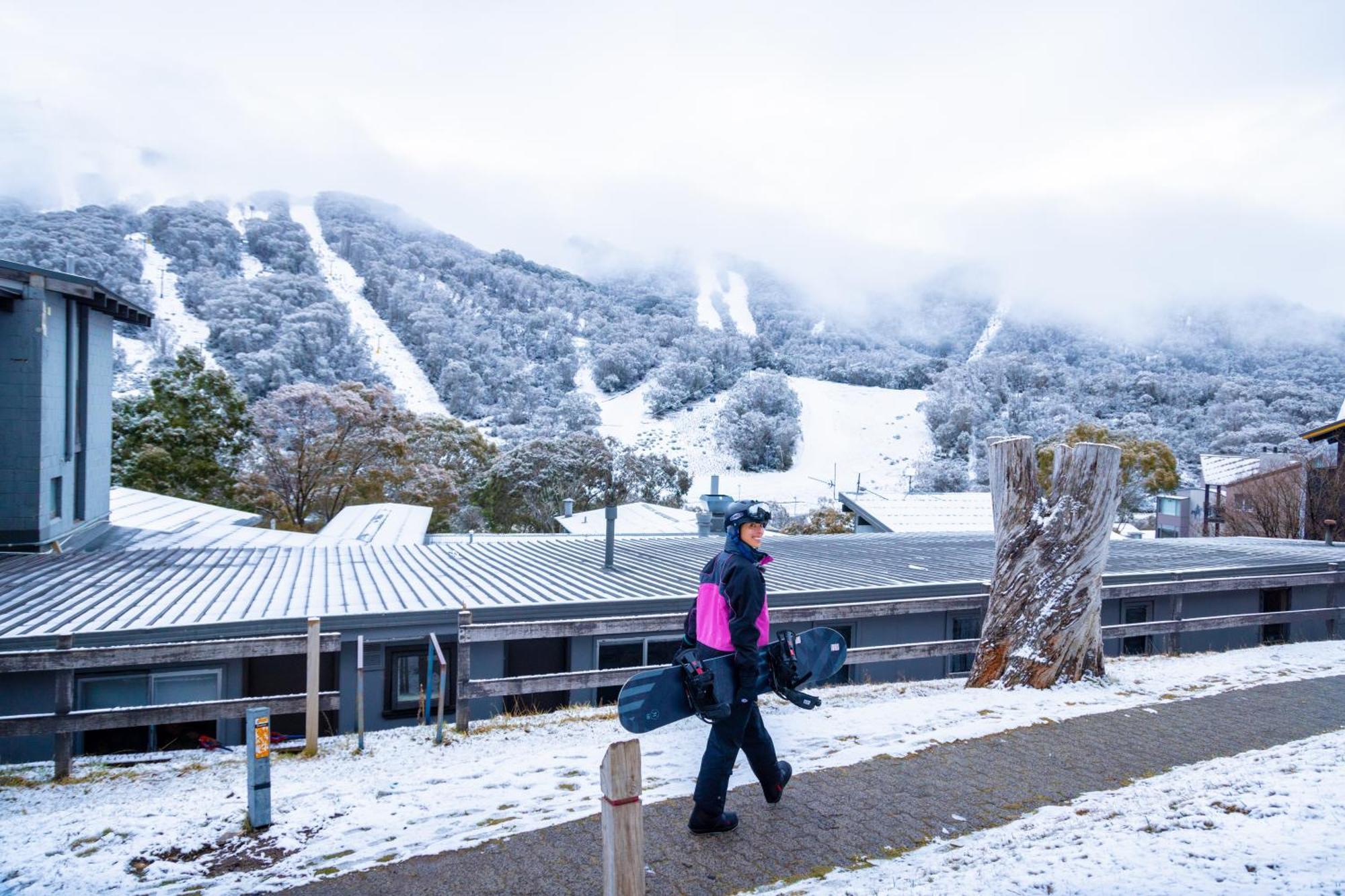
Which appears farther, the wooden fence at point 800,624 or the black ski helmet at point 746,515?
the wooden fence at point 800,624

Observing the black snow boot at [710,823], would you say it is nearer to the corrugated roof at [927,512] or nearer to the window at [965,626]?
the window at [965,626]

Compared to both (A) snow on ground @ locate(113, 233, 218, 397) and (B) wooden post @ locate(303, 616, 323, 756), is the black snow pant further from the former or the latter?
(A) snow on ground @ locate(113, 233, 218, 397)

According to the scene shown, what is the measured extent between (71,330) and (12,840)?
42.4ft

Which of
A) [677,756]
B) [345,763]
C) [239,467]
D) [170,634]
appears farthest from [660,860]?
[239,467]

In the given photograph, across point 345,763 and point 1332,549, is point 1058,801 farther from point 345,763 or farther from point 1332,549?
point 1332,549

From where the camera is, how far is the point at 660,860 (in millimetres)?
4105

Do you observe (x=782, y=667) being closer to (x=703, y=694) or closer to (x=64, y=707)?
(x=703, y=694)

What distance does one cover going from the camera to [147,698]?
876 centimetres

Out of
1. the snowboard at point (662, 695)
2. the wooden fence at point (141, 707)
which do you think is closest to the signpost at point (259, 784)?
the wooden fence at point (141, 707)

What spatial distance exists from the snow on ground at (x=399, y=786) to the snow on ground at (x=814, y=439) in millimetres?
43684

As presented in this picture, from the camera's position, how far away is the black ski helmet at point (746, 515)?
4.35 m

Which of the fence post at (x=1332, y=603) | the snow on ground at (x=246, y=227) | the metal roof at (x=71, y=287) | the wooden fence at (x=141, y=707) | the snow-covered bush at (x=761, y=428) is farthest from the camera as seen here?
the snow on ground at (x=246, y=227)

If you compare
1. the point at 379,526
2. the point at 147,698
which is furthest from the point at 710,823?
the point at 379,526

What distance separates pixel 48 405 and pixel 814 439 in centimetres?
6716
